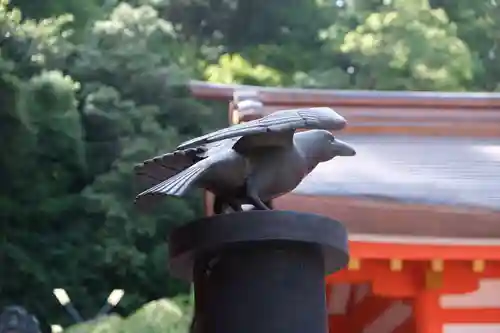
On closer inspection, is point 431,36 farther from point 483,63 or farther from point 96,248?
point 96,248

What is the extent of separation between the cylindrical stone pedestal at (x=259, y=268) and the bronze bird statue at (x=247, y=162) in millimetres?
86

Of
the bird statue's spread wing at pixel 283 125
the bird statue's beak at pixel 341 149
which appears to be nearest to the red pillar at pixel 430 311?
the bird statue's beak at pixel 341 149

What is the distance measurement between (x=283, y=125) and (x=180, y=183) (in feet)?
0.70

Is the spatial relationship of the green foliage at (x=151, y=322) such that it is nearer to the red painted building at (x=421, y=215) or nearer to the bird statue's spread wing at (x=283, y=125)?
the red painted building at (x=421, y=215)

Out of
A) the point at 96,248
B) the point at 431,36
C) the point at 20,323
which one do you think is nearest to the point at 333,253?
the point at 20,323

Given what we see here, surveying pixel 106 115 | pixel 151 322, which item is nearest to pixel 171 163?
pixel 151 322

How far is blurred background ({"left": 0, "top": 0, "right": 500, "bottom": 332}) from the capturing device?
21.8ft

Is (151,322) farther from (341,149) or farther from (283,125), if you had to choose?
(283,125)

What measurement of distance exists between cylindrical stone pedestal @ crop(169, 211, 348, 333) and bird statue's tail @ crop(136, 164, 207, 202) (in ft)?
0.21

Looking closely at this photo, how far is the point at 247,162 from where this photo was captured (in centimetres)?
147

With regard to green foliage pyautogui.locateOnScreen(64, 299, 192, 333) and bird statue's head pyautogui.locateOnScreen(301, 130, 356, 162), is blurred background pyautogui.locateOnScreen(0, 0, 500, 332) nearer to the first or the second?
green foliage pyautogui.locateOnScreen(64, 299, 192, 333)

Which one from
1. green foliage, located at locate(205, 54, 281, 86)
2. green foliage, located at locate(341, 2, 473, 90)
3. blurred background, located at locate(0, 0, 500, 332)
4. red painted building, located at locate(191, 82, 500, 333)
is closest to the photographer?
red painted building, located at locate(191, 82, 500, 333)

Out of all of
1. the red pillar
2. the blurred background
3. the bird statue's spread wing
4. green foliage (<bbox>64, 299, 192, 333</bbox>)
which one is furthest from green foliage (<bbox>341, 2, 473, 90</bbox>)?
the bird statue's spread wing

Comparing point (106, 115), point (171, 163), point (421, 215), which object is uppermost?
point (171, 163)
